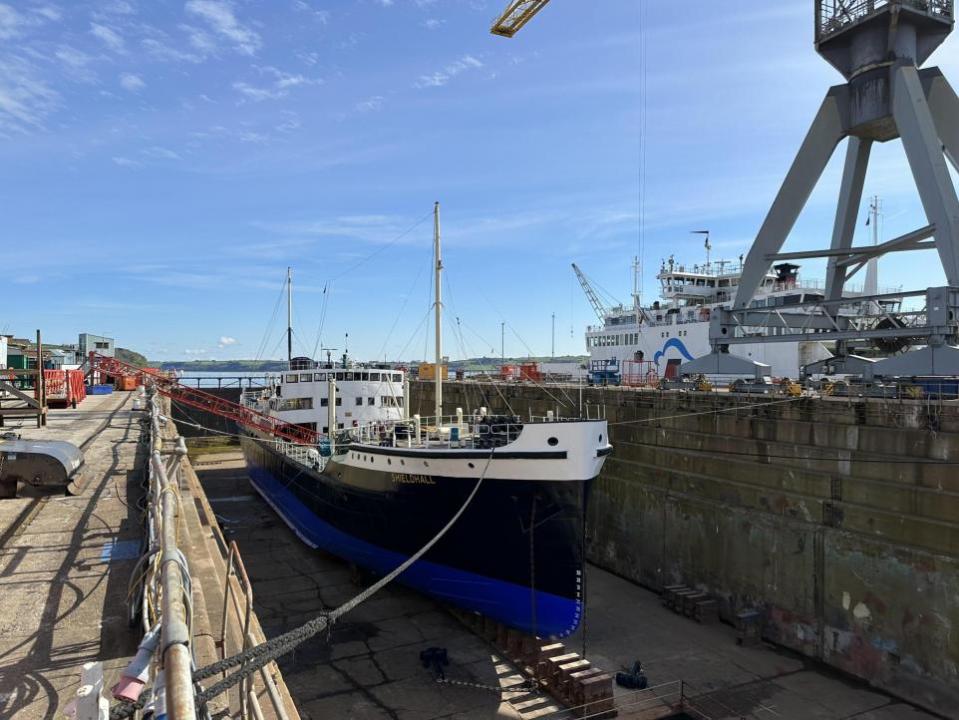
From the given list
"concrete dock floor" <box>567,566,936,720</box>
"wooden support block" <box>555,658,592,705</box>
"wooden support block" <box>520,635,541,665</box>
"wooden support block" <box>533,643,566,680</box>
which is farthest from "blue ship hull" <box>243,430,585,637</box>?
"concrete dock floor" <box>567,566,936,720</box>

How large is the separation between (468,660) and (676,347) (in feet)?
102

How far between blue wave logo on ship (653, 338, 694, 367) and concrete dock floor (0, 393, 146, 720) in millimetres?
34658

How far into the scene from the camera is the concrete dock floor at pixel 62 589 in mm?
4539

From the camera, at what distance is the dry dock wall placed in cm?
1286

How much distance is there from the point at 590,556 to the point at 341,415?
36.7 ft

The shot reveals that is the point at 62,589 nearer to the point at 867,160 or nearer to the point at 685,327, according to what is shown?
the point at 867,160

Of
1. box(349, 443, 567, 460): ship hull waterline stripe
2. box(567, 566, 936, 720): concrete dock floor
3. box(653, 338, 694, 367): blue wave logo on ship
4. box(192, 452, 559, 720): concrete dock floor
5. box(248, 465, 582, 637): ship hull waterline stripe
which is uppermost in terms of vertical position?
box(653, 338, 694, 367): blue wave logo on ship

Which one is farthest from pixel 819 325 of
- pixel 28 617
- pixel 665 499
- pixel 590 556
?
pixel 28 617

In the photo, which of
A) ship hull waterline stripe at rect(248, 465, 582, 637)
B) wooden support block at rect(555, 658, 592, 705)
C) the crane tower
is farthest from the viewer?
the crane tower

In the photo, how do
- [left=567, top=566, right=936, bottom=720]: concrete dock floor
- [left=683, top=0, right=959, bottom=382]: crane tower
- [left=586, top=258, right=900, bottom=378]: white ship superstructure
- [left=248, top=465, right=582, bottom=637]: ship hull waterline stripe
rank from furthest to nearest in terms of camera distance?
[left=586, top=258, right=900, bottom=378]: white ship superstructure → [left=683, top=0, right=959, bottom=382]: crane tower → [left=248, top=465, right=582, bottom=637]: ship hull waterline stripe → [left=567, top=566, right=936, bottom=720]: concrete dock floor

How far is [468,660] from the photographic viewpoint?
13.4 metres

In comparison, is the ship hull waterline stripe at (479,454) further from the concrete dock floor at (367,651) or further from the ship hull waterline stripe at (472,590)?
the concrete dock floor at (367,651)

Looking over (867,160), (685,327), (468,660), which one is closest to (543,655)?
(468,660)

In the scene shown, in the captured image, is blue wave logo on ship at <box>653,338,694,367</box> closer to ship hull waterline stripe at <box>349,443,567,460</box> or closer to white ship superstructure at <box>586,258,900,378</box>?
white ship superstructure at <box>586,258,900,378</box>
